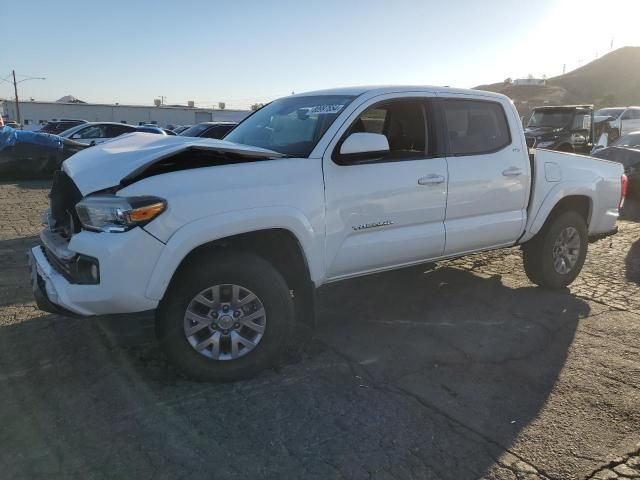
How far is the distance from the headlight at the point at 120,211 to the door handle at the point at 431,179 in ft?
6.67

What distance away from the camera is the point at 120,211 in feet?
9.87

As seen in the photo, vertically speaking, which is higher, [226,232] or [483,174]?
[483,174]

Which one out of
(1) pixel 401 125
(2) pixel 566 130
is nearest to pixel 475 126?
(1) pixel 401 125

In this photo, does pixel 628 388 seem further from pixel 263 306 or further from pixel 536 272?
pixel 263 306

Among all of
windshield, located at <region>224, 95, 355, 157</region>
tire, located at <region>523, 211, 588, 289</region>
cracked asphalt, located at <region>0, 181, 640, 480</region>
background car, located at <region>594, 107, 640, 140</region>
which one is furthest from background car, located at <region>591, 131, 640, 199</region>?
background car, located at <region>594, 107, 640, 140</region>

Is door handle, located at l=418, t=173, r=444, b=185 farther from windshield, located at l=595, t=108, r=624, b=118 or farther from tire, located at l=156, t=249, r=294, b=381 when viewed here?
windshield, located at l=595, t=108, r=624, b=118

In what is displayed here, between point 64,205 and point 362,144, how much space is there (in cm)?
212

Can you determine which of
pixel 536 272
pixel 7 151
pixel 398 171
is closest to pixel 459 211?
pixel 398 171

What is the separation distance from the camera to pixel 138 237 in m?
3.01

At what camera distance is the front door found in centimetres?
377

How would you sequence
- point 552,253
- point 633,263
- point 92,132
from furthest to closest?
point 92,132
point 633,263
point 552,253

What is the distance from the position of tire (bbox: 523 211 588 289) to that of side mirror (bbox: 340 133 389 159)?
243 centimetres

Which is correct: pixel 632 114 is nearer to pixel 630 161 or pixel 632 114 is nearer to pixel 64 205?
pixel 630 161

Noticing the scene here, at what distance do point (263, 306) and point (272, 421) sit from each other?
734 mm
